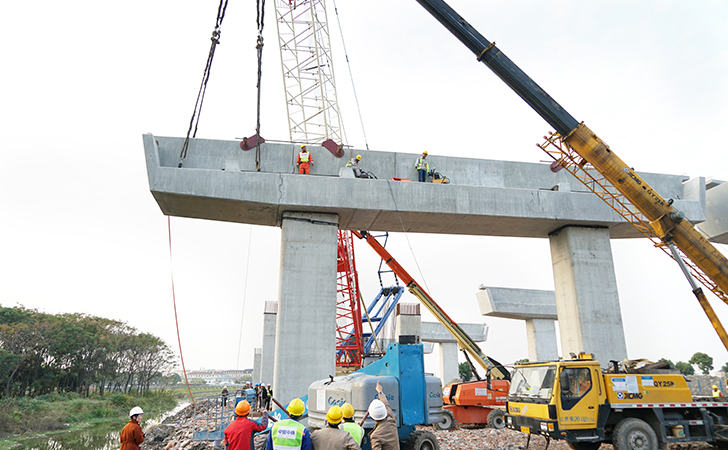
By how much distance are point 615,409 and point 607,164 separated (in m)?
7.49

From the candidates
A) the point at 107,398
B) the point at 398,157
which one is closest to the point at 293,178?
the point at 398,157

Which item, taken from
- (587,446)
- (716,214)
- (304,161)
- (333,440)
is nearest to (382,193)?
(304,161)

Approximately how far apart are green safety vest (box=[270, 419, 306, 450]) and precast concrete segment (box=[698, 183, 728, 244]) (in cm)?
1854

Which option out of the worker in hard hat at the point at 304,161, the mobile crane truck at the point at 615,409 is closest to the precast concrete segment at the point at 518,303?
the mobile crane truck at the point at 615,409

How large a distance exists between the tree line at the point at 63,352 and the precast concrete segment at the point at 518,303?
36519 mm

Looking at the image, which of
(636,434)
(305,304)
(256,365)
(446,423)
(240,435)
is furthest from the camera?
(256,365)

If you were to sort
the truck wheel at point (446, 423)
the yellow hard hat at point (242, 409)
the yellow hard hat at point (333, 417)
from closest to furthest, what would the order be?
the yellow hard hat at point (333, 417) < the yellow hard hat at point (242, 409) < the truck wheel at point (446, 423)

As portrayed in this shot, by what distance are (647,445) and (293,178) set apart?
10.8 meters

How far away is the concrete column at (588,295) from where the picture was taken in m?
14.1

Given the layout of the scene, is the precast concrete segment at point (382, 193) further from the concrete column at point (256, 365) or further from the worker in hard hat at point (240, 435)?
the concrete column at point (256, 365)

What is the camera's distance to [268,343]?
92.7 ft

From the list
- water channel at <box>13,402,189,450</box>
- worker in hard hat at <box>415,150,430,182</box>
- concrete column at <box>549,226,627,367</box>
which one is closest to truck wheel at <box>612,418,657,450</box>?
concrete column at <box>549,226,627,367</box>

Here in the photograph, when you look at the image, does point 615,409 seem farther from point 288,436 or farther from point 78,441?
point 78,441

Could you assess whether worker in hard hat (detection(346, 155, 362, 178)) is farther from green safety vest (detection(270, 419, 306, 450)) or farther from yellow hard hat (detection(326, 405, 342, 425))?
green safety vest (detection(270, 419, 306, 450))
